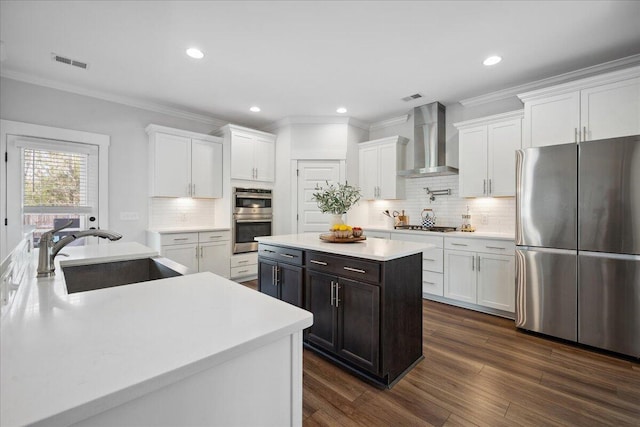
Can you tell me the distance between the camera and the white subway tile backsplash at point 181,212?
4531 mm

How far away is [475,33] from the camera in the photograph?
2.68m

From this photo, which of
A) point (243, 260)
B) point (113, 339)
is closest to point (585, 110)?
point (113, 339)

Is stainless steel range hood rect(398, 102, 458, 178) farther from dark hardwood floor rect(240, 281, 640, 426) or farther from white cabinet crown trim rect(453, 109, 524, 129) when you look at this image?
dark hardwood floor rect(240, 281, 640, 426)

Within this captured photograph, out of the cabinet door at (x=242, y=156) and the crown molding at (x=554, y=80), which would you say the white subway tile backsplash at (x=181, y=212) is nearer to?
the cabinet door at (x=242, y=156)

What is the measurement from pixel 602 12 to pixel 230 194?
14.9 ft

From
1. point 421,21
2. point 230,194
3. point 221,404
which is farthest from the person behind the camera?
point 230,194

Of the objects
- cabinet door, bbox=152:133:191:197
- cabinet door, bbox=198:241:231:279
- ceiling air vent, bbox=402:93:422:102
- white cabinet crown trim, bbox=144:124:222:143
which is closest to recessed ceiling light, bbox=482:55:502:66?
ceiling air vent, bbox=402:93:422:102

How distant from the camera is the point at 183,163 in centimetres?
452

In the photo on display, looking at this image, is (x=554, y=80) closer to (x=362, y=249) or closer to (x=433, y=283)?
(x=433, y=283)

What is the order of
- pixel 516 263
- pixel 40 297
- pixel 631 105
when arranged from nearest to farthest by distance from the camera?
pixel 40 297 < pixel 631 105 < pixel 516 263

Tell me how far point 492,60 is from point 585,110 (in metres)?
0.99

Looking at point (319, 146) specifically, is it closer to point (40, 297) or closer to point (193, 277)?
point (193, 277)

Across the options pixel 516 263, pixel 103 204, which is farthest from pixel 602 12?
pixel 103 204

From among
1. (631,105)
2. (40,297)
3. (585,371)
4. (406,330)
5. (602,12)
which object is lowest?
(585,371)
